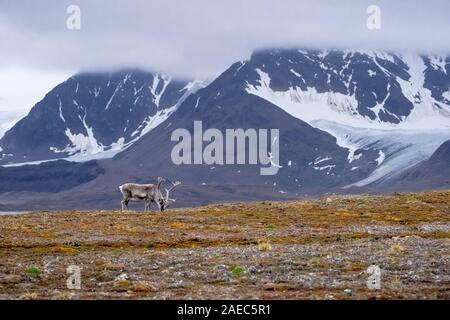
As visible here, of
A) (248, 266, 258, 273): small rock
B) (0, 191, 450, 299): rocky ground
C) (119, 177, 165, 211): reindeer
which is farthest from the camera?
(119, 177, 165, 211): reindeer

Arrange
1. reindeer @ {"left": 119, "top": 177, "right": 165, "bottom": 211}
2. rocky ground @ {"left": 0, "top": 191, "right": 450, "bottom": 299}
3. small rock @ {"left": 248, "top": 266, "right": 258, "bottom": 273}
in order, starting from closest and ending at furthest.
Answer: rocky ground @ {"left": 0, "top": 191, "right": 450, "bottom": 299}
small rock @ {"left": 248, "top": 266, "right": 258, "bottom": 273}
reindeer @ {"left": 119, "top": 177, "right": 165, "bottom": 211}

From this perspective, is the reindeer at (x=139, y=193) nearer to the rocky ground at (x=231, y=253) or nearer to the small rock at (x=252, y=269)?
the rocky ground at (x=231, y=253)

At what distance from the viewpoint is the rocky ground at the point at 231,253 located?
26.8 meters

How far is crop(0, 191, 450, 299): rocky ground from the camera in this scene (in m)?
26.8

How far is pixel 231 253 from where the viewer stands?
121ft

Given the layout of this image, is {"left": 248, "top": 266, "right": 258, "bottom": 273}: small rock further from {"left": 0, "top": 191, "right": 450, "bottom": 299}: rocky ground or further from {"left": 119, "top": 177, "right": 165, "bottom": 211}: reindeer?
{"left": 119, "top": 177, "right": 165, "bottom": 211}: reindeer

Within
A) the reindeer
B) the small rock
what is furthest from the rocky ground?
the reindeer

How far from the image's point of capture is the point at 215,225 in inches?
2108
